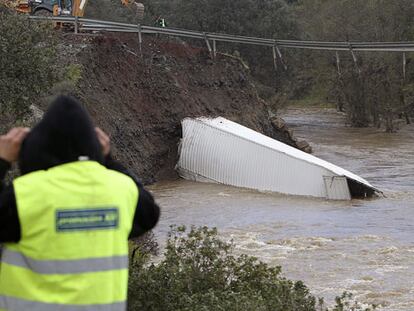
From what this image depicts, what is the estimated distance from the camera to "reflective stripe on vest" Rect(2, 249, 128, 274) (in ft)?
10.6

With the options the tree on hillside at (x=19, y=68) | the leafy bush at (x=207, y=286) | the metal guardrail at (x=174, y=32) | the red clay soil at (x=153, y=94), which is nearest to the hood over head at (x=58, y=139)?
the leafy bush at (x=207, y=286)

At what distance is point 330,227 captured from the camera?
67.8ft

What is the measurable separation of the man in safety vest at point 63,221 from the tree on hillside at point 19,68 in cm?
1201

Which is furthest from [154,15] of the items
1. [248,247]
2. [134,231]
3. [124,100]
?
[134,231]

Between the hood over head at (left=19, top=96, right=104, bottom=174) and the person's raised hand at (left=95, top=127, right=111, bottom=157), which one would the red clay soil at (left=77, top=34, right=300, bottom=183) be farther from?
the hood over head at (left=19, top=96, right=104, bottom=174)

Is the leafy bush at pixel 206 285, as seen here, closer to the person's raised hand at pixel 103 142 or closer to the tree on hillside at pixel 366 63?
the person's raised hand at pixel 103 142

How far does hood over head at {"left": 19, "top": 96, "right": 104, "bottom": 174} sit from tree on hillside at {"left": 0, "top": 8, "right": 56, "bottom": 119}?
12.0 meters

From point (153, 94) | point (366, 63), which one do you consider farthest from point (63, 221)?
point (366, 63)

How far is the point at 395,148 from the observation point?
121ft

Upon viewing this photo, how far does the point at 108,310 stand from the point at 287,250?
14.8m

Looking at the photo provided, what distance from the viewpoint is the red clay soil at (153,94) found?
28844mm

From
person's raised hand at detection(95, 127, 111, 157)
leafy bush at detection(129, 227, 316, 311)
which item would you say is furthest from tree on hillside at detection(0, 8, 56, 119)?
person's raised hand at detection(95, 127, 111, 157)

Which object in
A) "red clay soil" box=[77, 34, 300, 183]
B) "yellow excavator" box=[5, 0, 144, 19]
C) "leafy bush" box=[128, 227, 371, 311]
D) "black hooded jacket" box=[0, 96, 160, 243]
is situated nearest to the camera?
"black hooded jacket" box=[0, 96, 160, 243]

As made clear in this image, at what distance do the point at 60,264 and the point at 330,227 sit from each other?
17.8m
